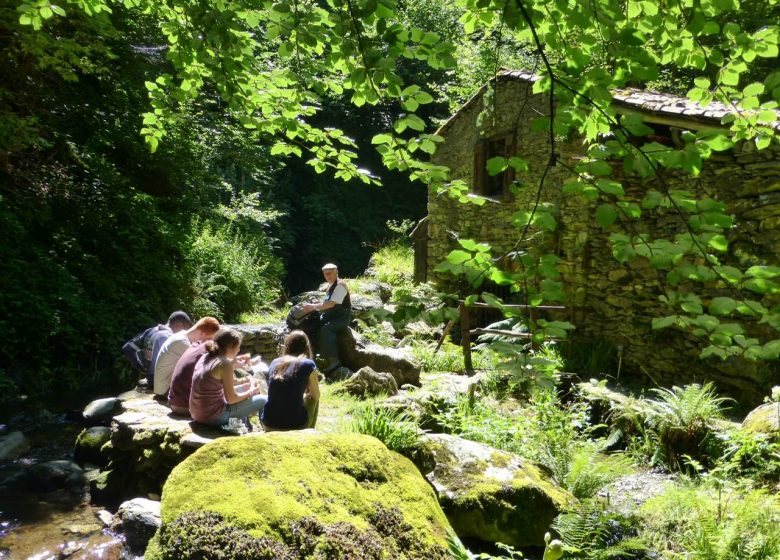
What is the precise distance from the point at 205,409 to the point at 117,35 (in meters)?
5.75

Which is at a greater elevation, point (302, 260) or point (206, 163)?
point (206, 163)

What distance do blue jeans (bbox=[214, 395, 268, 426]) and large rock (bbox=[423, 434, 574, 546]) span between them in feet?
6.82

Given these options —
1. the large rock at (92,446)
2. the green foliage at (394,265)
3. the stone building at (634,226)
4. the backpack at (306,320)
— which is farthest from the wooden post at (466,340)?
the green foliage at (394,265)

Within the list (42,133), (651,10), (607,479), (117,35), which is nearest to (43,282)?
(42,133)

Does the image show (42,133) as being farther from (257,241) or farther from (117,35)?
(257,241)

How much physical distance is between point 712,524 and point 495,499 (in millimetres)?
1563

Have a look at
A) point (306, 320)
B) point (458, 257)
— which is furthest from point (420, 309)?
point (306, 320)

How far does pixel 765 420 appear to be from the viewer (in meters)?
5.41

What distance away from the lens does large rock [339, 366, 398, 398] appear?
757 centimetres

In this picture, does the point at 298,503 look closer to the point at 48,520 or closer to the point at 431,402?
the point at 48,520

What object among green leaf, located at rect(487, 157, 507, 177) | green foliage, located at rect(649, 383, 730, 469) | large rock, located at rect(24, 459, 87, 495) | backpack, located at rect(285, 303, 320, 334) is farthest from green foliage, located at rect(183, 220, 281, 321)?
green leaf, located at rect(487, 157, 507, 177)

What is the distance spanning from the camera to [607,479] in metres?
4.87

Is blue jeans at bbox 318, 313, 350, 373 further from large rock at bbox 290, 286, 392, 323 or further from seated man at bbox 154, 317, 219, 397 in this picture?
seated man at bbox 154, 317, 219, 397

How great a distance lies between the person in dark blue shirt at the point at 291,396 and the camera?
17.2 feet
